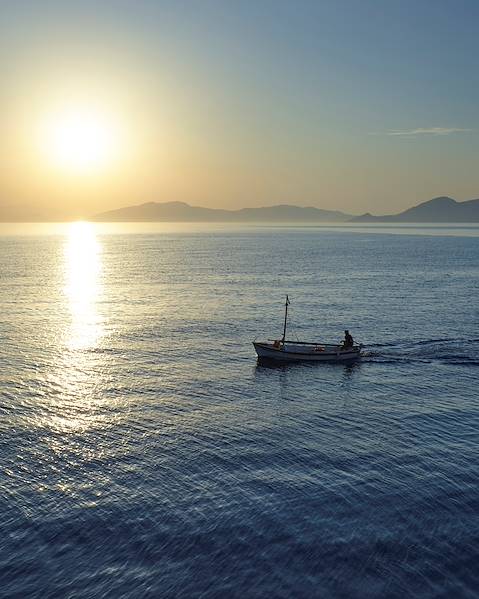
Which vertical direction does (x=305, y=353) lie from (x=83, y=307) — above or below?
above

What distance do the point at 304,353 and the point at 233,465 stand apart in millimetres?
32261

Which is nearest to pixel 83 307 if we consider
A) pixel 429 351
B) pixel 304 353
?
pixel 304 353

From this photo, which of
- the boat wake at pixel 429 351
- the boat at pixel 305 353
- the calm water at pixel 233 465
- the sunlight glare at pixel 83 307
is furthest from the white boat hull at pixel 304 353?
the sunlight glare at pixel 83 307

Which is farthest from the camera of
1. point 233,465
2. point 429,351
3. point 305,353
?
point 429,351

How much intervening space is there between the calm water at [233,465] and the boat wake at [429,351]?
0.45 meters

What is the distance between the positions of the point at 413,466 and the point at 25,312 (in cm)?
8498

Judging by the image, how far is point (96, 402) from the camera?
194 feet

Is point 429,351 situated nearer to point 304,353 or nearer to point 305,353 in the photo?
point 305,353

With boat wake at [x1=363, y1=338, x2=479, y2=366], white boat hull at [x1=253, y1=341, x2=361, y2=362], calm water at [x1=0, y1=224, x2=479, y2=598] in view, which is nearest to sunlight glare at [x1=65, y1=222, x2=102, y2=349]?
calm water at [x1=0, y1=224, x2=479, y2=598]

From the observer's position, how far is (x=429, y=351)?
79375 mm

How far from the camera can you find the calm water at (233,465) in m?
32.8

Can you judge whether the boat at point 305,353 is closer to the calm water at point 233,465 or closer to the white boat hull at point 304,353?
the white boat hull at point 304,353

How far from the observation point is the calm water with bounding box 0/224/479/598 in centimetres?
3278

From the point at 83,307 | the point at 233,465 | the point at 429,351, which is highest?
the point at 429,351
